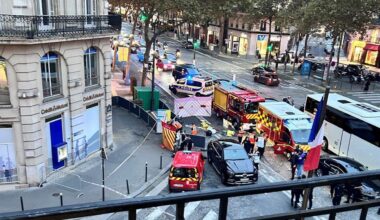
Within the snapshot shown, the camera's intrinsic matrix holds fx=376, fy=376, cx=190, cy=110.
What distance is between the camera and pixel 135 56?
57.6 m

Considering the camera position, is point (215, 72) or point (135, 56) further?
point (135, 56)

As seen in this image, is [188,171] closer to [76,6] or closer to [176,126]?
[176,126]

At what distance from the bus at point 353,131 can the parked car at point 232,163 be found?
6.78 metres

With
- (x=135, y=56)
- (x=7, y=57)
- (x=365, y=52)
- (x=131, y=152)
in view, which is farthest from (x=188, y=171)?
(x=365, y=52)

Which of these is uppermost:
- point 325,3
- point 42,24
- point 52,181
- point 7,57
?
point 325,3

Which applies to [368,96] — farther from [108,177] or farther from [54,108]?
[54,108]

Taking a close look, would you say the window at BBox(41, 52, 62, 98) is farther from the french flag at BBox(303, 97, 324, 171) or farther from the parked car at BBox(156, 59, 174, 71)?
the parked car at BBox(156, 59, 174, 71)

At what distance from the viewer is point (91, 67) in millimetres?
20469

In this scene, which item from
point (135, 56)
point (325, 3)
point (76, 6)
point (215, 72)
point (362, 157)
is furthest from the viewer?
point (135, 56)

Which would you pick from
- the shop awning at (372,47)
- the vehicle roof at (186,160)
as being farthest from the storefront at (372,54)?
the vehicle roof at (186,160)

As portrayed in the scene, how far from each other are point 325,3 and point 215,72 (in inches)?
600

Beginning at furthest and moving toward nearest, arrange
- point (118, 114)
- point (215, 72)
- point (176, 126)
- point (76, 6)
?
point (215, 72) → point (118, 114) → point (176, 126) → point (76, 6)

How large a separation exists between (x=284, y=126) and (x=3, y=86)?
15.0 m

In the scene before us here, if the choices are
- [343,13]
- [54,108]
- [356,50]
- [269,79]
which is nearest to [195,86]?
[269,79]
